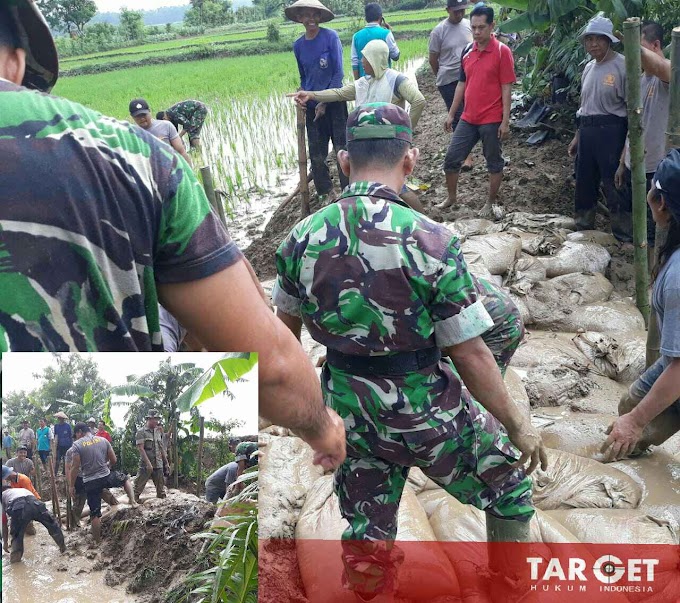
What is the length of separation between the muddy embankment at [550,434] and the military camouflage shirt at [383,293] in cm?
59

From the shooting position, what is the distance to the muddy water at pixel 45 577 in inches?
37.1

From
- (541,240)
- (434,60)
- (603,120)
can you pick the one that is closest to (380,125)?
(541,240)

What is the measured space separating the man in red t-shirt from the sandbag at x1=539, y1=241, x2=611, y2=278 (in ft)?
2.62

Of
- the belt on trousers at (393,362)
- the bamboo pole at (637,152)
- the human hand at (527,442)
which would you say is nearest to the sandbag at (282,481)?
the belt on trousers at (393,362)

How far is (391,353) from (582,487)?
41.0 inches

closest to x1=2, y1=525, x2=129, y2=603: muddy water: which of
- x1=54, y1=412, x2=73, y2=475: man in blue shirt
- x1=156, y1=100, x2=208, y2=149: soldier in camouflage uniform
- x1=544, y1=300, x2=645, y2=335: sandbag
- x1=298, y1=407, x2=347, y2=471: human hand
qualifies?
x1=54, y1=412, x2=73, y2=475: man in blue shirt

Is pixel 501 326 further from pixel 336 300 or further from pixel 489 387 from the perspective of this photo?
pixel 336 300

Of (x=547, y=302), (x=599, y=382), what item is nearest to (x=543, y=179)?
(x=547, y=302)

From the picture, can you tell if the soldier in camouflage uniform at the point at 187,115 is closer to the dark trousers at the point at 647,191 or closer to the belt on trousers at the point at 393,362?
the dark trousers at the point at 647,191

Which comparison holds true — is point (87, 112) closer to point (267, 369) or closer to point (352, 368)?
point (267, 369)

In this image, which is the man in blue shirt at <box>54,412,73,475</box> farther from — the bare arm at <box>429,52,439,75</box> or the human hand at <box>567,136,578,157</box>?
the bare arm at <box>429,52,439,75</box>

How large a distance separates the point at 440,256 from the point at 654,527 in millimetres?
1164

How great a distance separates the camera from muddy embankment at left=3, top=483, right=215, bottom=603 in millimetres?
953

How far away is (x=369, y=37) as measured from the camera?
490 centimetres
